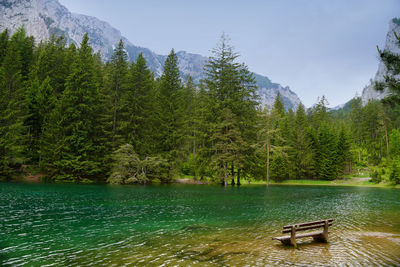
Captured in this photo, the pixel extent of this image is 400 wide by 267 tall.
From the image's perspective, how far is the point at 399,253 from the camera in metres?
8.46

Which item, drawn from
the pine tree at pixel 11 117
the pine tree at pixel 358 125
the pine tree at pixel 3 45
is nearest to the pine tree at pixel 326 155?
the pine tree at pixel 358 125

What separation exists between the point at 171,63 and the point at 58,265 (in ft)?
168

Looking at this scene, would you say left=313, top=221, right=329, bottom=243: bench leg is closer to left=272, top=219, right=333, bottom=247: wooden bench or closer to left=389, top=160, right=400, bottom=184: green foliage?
left=272, top=219, right=333, bottom=247: wooden bench

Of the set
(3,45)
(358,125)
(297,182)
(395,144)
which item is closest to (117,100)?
(3,45)

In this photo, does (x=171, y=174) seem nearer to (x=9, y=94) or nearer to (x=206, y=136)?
(x=206, y=136)

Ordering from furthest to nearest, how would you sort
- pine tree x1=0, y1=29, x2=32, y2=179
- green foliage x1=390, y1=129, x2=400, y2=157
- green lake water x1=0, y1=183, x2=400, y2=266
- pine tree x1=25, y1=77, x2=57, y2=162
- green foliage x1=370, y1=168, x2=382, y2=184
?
green foliage x1=390, y1=129, x2=400, y2=157 < green foliage x1=370, y1=168, x2=382, y2=184 < pine tree x1=25, y1=77, x2=57, y2=162 < pine tree x1=0, y1=29, x2=32, y2=179 < green lake water x1=0, y1=183, x2=400, y2=266

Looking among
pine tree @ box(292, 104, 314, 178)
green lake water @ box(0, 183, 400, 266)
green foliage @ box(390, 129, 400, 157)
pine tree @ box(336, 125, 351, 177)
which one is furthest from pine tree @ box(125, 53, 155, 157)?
green foliage @ box(390, 129, 400, 157)

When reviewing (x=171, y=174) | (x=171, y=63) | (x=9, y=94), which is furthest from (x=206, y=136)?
(x=9, y=94)

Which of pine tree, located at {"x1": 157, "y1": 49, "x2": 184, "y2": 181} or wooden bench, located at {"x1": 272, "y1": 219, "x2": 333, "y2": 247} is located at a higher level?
pine tree, located at {"x1": 157, "y1": 49, "x2": 184, "y2": 181}

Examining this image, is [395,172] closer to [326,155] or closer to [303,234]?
[326,155]

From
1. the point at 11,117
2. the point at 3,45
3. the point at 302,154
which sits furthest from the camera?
the point at 302,154

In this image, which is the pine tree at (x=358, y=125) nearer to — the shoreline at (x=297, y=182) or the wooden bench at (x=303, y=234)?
the shoreline at (x=297, y=182)

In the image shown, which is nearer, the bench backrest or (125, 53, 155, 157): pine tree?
the bench backrest

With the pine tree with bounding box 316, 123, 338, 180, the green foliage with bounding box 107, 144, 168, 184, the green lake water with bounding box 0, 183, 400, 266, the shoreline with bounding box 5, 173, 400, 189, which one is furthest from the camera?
the pine tree with bounding box 316, 123, 338, 180
